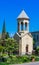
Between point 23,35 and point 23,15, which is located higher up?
point 23,15

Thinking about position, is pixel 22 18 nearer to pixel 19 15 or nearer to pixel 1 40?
pixel 19 15

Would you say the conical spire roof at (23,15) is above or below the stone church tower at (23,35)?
above

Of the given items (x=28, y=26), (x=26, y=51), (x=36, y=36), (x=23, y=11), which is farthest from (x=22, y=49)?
(x=36, y=36)

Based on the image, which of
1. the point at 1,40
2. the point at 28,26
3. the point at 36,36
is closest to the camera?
the point at 1,40

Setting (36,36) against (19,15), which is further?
(36,36)

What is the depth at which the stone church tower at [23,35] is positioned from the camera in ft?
185

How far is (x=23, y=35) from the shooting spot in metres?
56.6

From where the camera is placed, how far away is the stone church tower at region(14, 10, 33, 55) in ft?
185

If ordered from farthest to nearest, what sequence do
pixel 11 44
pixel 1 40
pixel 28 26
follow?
1. pixel 28 26
2. pixel 1 40
3. pixel 11 44

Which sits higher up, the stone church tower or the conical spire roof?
the conical spire roof

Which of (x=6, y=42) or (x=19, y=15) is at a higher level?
(x=19, y=15)

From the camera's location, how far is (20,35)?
56.8 m

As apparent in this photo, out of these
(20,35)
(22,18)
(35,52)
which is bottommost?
(35,52)

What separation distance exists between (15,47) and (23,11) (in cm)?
1009
